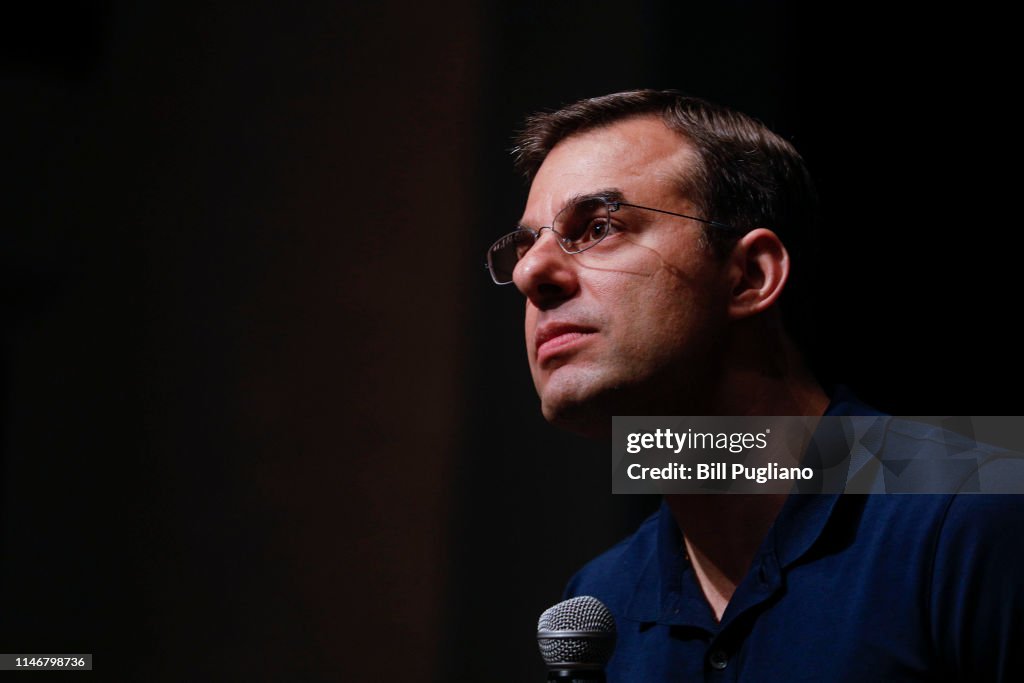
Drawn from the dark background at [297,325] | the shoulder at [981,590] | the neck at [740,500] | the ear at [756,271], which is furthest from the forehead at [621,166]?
the shoulder at [981,590]

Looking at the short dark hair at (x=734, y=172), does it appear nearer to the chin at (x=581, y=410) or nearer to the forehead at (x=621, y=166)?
the forehead at (x=621, y=166)

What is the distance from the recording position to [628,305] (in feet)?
5.36

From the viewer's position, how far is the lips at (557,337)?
166 centimetres

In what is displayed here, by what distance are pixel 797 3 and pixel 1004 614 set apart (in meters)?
1.50

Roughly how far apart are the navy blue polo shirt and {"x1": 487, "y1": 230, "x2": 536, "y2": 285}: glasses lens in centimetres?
70

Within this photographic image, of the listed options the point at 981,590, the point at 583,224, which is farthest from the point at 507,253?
the point at 981,590

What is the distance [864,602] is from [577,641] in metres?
0.49

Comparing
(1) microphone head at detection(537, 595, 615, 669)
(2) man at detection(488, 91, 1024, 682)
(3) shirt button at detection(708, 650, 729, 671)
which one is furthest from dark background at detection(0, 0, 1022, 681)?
(1) microphone head at detection(537, 595, 615, 669)

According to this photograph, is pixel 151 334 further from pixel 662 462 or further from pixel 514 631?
pixel 662 462

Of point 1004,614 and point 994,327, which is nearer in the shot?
point 1004,614

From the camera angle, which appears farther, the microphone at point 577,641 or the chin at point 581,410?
the chin at point 581,410

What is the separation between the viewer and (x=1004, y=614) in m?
1.35

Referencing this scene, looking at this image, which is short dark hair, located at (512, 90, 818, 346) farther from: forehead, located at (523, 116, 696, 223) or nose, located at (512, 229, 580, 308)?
nose, located at (512, 229, 580, 308)

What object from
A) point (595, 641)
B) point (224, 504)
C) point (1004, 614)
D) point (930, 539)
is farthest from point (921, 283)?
point (224, 504)
